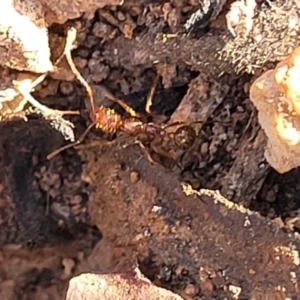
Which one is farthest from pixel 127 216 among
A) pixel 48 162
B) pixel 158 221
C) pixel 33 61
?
pixel 33 61

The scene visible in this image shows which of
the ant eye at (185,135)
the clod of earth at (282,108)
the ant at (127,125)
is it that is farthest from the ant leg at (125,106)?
the clod of earth at (282,108)

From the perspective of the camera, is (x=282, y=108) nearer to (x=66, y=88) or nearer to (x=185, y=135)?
(x=185, y=135)

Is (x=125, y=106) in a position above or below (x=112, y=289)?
above

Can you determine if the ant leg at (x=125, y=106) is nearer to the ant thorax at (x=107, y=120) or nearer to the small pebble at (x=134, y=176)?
the ant thorax at (x=107, y=120)

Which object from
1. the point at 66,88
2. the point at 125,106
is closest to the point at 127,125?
the point at 125,106

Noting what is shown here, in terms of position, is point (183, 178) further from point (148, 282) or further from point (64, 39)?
point (64, 39)

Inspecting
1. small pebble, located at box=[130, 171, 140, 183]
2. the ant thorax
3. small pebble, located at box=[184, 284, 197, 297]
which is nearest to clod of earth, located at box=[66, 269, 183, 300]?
small pebble, located at box=[184, 284, 197, 297]
